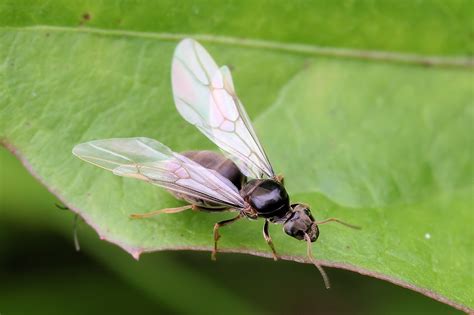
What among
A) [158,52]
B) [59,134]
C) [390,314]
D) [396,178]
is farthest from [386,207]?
[59,134]

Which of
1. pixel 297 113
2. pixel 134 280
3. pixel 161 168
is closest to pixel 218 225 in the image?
pixel 161 168

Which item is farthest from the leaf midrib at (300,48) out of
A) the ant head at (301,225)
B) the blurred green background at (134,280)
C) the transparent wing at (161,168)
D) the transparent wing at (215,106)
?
the blurred green background at (134,280)

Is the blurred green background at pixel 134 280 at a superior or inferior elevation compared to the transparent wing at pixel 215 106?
inferior

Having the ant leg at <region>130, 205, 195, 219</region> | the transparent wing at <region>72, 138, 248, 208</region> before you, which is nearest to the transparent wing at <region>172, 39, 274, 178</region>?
the transparent wing at <region>72, 138, 248, 208</region>

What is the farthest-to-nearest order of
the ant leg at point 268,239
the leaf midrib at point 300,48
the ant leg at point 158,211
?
the leaf midrib at point 300,48 < the ant leg at point 158,211 < the ant leg at point 268,239

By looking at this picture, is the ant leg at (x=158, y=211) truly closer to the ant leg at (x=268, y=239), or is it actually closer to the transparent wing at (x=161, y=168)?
the transparent wing at (x=161, y=168)

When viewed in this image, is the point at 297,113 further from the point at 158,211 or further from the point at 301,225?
the point at 158,211
